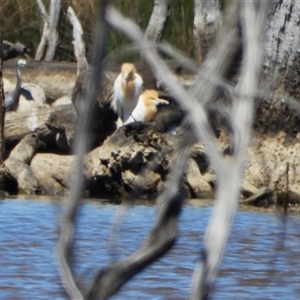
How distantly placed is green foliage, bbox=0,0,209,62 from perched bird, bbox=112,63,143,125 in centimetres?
156

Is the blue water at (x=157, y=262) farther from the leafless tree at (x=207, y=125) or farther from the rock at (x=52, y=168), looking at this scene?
the rock at (x=52, y=168)

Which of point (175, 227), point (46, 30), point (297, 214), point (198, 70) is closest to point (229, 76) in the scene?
point (198, 70)

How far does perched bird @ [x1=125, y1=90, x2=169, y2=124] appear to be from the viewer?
10648mm

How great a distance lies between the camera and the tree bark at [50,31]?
13852mm

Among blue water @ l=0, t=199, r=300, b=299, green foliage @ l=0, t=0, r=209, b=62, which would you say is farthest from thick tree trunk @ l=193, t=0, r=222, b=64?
green foliage @ l=0, t=0, r=209, b=62

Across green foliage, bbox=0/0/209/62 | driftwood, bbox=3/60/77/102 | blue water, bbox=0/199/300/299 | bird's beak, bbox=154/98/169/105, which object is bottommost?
blue water, bbox=0/199/300/299

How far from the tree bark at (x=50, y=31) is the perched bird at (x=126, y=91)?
8.24 ft

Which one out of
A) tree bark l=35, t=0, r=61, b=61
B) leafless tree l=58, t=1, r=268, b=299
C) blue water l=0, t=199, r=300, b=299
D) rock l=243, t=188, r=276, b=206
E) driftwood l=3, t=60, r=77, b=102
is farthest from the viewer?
tree bark l=35, t=0, r=61, b=61

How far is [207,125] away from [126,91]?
917 cm

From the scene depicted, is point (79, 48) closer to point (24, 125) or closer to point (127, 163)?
point (24, 125)

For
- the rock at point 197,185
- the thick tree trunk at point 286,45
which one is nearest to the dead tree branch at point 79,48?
the rock at point 197,185

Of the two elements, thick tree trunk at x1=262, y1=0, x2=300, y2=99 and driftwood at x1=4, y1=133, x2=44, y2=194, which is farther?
driftwood at x1=4, y1=133, x2=44, y2=194

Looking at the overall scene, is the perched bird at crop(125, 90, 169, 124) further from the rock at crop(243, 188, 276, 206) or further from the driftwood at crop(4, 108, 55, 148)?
the rock at crop(243, 188, 276, 206)

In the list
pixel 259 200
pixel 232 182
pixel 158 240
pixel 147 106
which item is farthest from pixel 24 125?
pixel 232 182
